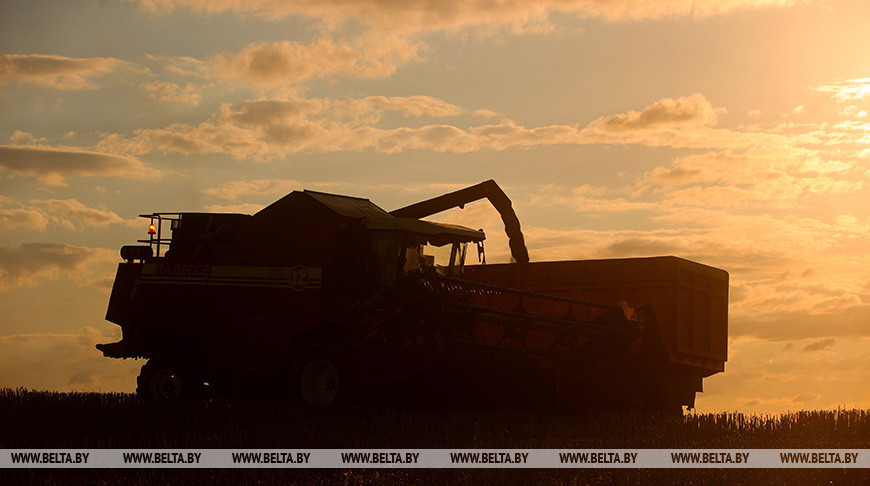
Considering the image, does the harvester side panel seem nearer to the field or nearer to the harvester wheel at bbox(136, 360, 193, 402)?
the field

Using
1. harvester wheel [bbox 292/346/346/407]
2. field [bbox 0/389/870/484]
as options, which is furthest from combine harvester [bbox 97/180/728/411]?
field [bbox 0/389/870/484]

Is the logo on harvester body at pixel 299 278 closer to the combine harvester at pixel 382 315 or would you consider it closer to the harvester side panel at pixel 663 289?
the combine harvester at pixel 382 315

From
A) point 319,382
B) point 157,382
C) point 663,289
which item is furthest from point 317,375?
point 663,289

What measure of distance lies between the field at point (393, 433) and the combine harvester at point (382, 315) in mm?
729

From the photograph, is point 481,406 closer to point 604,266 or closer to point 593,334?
point 593,334

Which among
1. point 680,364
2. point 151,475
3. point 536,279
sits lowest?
point 151,475

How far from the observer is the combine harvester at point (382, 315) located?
45.1ft

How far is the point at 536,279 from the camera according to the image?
59.4 ft

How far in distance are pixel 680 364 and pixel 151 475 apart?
1035 centimetres

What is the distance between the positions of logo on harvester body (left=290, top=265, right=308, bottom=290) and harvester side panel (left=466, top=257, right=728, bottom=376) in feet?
10.4

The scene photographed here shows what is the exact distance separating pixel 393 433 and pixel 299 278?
4.23m

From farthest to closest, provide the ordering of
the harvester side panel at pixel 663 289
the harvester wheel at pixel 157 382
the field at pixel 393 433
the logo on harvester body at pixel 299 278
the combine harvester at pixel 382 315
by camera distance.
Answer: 1. the harvester side panel at pixel 663 289
2. the harvester wheel at pixel 157 382
3. the logo on harvester body at pixel 299 278
4. the combine harvester at pixel 382 315
5. the field at pixel 393 433

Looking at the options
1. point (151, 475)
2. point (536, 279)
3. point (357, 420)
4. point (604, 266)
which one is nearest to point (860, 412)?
point (604, 266)

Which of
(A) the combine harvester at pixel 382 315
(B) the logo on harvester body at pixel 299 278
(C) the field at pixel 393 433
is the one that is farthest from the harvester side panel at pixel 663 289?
(B) the logo on harvester body at pixel 299 278
